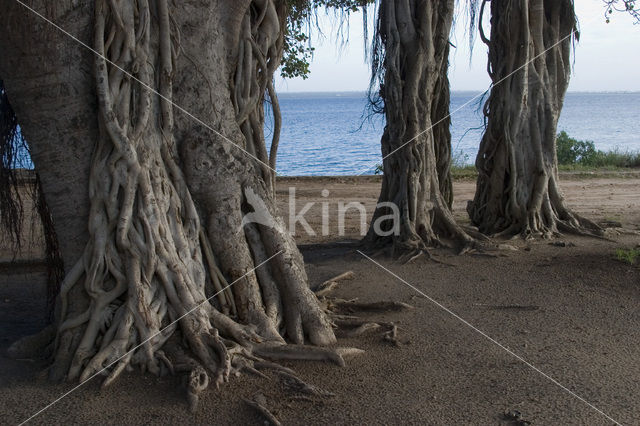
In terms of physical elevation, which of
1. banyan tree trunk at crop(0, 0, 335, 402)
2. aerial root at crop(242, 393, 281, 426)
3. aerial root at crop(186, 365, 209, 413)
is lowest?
aerial root at crop(242, 393, 281, 426)

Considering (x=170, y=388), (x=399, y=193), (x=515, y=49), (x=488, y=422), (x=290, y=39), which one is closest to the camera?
(x=488, y=422)

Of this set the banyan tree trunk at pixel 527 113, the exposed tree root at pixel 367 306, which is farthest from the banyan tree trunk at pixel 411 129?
the exposed tree root at pixel 367 306

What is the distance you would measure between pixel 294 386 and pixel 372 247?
13.6ft

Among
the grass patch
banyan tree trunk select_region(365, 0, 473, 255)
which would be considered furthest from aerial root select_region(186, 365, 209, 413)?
the grass patch

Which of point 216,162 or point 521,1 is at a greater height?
point 521,1

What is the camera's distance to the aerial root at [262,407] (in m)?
3.60

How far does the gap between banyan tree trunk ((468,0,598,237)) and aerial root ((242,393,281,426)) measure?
528 cm

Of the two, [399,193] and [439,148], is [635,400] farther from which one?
[439,148]

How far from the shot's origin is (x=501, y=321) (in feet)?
17.5

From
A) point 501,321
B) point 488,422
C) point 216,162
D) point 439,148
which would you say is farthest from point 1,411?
point 439,148

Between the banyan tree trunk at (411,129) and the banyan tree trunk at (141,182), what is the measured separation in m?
3.33

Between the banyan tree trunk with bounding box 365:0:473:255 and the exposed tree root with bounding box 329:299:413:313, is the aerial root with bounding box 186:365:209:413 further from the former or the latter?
the banyan tree trunk with bounding box 365:0:473:255

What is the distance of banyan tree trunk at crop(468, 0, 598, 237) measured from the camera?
27.3 ft

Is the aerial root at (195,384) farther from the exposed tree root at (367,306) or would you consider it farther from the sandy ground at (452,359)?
the exposed tree root at (367,306)
